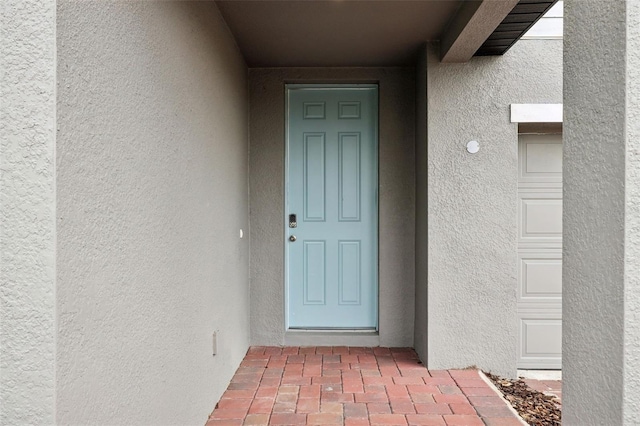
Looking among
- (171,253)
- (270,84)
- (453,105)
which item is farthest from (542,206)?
(171,253)

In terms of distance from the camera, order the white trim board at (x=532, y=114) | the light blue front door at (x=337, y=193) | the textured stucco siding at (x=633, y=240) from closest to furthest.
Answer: the textured stucco siding at (x=633, y=240)
the white trim board at (x=532, y=114)
the light blue front door at (x=337, y=193)

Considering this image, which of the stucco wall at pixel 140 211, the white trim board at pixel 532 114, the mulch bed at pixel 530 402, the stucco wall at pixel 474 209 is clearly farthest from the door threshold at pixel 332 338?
the white trim board at pixel 532 114

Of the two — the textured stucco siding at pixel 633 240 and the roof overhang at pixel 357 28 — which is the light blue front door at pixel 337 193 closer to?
the roof overhang at pixel 357 28

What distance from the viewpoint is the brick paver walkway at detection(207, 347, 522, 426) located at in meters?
2.97

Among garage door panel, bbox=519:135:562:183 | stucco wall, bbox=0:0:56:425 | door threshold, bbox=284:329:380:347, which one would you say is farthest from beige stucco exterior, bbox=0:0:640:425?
door threshold, bbox=284:329:380:347

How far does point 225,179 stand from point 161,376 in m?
1.69

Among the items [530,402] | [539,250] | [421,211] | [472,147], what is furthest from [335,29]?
[530,402]

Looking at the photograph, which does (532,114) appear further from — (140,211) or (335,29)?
(140,211)

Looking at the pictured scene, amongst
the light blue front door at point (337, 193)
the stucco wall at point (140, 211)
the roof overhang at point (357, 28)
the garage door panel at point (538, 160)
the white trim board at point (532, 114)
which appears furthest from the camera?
the light blue front door at point (337, 193)

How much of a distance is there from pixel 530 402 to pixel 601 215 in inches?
104

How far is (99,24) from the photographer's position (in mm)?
1523

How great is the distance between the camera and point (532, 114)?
391 centimetres

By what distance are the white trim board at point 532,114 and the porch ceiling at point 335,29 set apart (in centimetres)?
90

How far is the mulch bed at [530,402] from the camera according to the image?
315 centimetres
